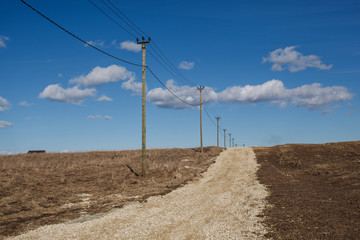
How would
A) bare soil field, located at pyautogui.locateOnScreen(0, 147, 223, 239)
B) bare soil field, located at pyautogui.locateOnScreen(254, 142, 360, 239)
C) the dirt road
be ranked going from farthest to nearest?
bare soil field, located at pyautogui.locateOnScreen(0, 147, 223, 239)
the dirt road
bare soil field, located at pyautogui.locateOnScreen(254, 142, 360, 239)

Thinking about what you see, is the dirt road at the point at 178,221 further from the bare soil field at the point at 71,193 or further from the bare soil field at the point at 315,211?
the bare soil field at the point at 71,193

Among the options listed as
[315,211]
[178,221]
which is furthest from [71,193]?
[315,211]

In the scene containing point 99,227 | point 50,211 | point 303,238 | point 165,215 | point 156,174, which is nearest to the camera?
point 303,238

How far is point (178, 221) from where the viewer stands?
10188mm

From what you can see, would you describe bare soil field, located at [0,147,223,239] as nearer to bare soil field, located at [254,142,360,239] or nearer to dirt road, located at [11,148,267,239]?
dirt road, located at [11,148,267,239]

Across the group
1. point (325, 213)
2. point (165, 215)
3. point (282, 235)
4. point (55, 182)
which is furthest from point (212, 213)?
point (55, 182)

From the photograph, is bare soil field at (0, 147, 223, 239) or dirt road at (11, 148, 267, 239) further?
bare soil field at (0, 147, 223, 239)

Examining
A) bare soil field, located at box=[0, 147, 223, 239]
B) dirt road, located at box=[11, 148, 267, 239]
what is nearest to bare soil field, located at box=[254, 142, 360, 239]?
dirt road, located at box=[11, 148, 267, 239]

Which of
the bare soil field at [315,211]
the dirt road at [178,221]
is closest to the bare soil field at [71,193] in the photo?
the dirt road at [178,221]

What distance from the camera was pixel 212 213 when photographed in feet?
37.2

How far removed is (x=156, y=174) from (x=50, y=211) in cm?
1223

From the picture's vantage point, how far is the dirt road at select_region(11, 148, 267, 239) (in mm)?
8602

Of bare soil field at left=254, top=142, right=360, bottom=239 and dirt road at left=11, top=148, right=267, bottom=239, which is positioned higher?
bare soil field at left=254, top=142, right=360, bottom=239

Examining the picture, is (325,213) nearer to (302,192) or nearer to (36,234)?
(302,192)
